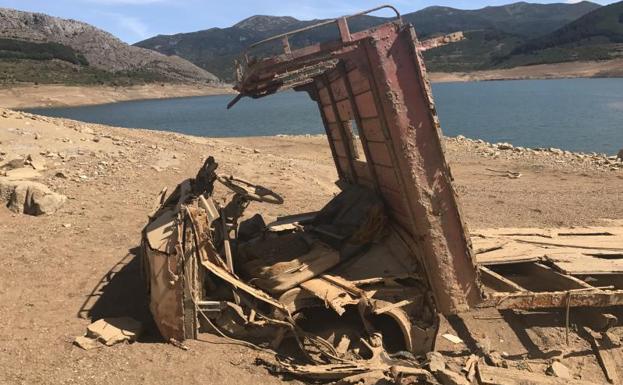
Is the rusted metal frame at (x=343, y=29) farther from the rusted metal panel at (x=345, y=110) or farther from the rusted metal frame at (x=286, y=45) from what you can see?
the rusted metal panel at (x=345, y=110)

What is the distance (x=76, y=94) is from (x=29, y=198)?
3528 inches

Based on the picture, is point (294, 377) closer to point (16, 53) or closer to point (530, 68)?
point (530, 68)

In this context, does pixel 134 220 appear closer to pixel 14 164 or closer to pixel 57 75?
pixel 14 164

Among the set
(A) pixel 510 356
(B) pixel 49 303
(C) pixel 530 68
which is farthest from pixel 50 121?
(C) pixel 530 68

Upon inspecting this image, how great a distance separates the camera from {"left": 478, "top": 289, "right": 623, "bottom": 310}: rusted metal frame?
497 cm

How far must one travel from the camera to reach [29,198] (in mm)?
9523

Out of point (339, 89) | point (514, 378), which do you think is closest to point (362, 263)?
point (514, 378)

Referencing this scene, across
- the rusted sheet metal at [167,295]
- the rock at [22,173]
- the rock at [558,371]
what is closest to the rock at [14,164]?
the rock at [22,173]

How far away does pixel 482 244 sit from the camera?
6586 millimetres

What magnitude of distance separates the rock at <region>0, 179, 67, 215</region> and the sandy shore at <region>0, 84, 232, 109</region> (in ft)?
219

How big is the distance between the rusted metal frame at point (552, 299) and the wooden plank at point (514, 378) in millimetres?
697

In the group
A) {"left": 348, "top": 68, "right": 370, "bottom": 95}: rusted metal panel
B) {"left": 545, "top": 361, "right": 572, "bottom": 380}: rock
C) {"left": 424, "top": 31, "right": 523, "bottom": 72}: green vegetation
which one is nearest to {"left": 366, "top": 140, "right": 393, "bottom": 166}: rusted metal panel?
{"left": 348, "top": 68, "right": 370, "bottom": 95}: rusted metal panel

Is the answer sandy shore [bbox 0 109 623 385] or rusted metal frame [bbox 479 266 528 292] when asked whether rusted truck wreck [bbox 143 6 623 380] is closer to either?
rusted metal frame [bbox 479 266 528 292]

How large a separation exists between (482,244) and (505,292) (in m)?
1.34
